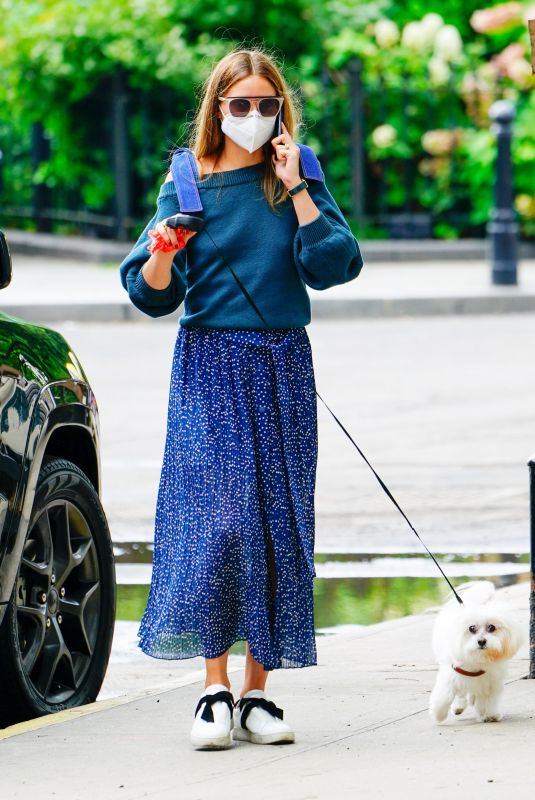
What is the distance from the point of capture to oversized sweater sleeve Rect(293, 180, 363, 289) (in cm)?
465

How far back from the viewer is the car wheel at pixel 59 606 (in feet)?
16.4

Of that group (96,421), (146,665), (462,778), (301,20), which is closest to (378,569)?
(146,665)

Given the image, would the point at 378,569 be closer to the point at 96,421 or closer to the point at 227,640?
the point at 96,421

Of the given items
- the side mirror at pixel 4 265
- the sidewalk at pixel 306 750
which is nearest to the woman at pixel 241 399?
the sidewalk at pixel 306 750

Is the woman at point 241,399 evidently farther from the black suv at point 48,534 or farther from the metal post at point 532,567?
the metal post at point 532,567

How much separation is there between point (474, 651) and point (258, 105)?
1.53 metres

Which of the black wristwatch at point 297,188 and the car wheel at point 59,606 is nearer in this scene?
the black wristwatch at point 297,188

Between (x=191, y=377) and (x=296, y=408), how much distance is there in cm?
29

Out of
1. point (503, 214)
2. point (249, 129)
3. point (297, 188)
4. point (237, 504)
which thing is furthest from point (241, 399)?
point (503, 214)

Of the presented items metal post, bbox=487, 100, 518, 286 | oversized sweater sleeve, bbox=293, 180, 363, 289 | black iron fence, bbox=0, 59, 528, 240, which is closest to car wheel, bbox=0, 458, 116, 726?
oversized sweater sleeve, bbox=293, 180, 363, 289

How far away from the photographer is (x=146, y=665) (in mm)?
6422

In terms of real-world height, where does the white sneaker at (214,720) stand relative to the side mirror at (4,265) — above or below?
below

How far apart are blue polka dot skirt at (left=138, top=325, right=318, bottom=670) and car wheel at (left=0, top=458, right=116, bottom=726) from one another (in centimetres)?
46

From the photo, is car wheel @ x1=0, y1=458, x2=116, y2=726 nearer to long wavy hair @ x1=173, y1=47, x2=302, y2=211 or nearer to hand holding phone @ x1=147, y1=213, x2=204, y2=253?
hand holding phone @ x1=147, y1=213, x2=204, y2=253
